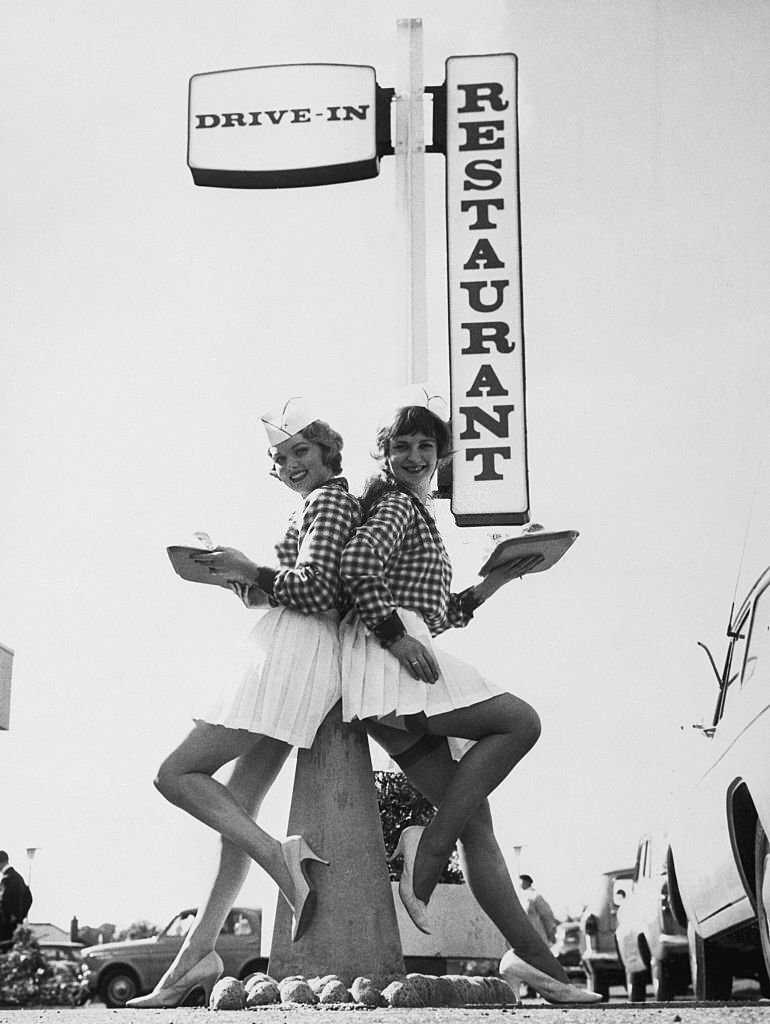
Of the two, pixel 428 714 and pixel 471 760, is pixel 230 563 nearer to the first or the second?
pixel 428 714

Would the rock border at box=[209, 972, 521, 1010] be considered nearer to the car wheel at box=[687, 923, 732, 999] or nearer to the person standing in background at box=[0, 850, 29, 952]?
the car wheel at box=[687, 923, 732, 999]

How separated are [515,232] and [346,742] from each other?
8.42ft

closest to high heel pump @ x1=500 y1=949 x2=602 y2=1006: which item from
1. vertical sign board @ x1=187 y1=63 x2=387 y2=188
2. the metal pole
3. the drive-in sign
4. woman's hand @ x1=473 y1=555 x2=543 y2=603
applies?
woman's hand @ x1=473 y1=555 x2=543 y2=603

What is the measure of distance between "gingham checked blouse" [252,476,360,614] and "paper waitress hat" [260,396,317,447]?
189 millimetres

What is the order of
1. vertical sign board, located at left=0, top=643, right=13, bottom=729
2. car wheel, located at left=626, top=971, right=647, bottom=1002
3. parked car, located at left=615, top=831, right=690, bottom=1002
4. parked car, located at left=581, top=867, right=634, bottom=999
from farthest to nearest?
parked car, located at left=581, top=867, right=634, bottom=999 < vertical sign board, located at left=0, top=643, right=13, bottom=729 < car wheel, located at left=626, top=971, right=647, bottom=1002 < parked car, located at left=615, top=831, right=690, bottom=1002

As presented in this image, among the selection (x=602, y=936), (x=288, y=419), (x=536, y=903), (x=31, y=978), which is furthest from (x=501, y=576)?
(x=31, y=978)

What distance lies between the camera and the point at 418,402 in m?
3.83

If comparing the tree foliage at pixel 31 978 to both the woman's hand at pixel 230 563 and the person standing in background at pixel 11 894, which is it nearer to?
the person standing in background at pixel 11 894

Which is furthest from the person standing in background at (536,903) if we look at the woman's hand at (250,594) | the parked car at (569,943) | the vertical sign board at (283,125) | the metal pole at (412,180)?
the woman's hand at (250,594)

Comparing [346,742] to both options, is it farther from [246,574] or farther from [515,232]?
[515,232]

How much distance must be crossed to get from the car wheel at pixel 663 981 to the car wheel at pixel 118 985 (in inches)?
242

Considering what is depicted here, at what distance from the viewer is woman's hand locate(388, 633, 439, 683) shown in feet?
11.5

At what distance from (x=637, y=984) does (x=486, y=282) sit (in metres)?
4.03

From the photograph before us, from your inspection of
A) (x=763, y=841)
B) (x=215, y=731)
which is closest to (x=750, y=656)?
(x=763, y=841)
